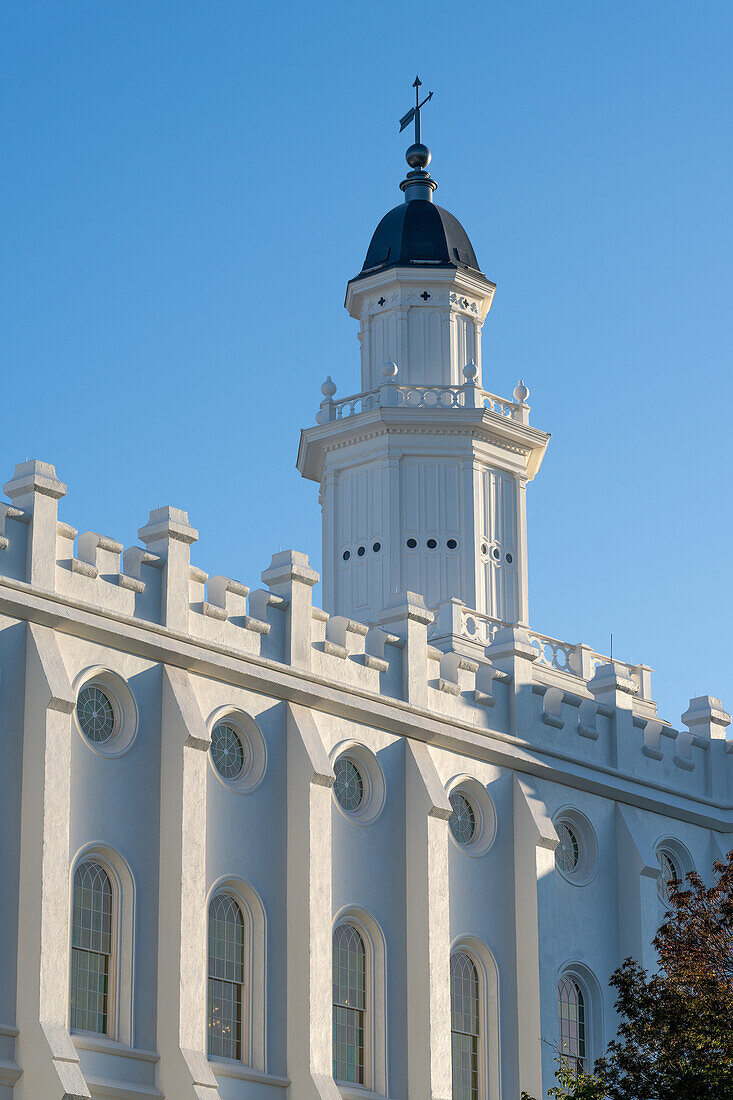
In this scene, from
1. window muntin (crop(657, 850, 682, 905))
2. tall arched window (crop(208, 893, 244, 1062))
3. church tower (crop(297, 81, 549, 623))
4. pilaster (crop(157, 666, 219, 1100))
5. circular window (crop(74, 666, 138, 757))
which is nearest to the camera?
pilaster (crop(157, 666, 219, 1100))

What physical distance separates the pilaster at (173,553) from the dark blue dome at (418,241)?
20.9 metres

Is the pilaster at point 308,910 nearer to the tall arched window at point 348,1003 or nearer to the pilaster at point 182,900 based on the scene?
the tall arched window at point 348,1003

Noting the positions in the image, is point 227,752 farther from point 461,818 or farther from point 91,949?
point 461,818

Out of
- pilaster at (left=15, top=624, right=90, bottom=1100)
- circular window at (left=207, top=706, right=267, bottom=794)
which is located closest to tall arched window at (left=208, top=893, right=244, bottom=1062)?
circular window at (left=207, top=706, right=267, bottom=794)

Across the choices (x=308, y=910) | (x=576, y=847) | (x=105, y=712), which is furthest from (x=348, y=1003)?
(x=576, y=847)

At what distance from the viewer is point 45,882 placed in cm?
2739

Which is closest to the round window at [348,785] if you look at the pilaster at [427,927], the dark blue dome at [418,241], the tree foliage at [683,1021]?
the pilaster at [427,927]

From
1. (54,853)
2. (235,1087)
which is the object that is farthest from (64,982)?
(235,1087)

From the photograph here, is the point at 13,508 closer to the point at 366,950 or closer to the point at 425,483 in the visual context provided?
the point at 366,950

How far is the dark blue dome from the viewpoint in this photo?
2016 inches

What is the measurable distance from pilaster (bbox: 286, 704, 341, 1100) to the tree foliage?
12.3 feet

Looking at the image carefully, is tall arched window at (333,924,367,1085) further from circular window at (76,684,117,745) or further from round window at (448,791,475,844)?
circular window at (76,684,117,745)

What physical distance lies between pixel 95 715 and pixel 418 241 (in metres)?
24.6

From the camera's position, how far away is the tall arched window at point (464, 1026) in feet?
109
